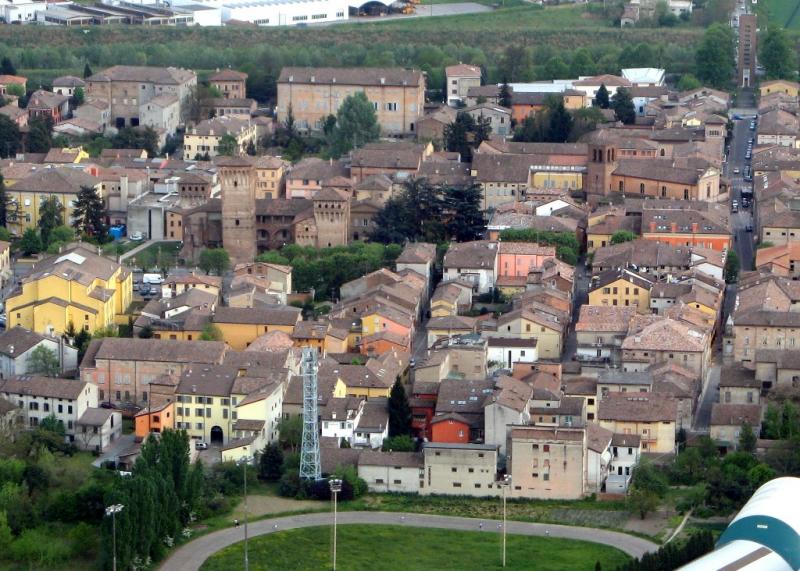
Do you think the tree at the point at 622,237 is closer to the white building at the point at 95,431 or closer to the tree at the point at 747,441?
the tree at the point at 747,441

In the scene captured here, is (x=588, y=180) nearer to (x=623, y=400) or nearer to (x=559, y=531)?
(x=623, y=400)

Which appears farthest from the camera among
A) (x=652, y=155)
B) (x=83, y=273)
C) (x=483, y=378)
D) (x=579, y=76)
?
(x=579, y=76)

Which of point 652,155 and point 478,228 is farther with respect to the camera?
point 652,155

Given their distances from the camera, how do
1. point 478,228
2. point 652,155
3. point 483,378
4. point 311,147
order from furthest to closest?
point 311,147 → point 652,155 → point 478,228 → point 483,378

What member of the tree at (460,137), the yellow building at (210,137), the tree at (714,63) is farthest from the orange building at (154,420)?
the tree at (714,63)

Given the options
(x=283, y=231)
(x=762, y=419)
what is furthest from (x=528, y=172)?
(x=762, y=419)

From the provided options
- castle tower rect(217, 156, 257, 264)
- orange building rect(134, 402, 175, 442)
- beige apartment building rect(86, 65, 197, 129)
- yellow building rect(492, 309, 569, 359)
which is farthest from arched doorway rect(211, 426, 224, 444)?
beige apartment building rect(86, 65, 197, 129)

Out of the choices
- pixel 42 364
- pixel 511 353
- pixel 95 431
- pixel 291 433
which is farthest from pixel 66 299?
pixel 511 353
